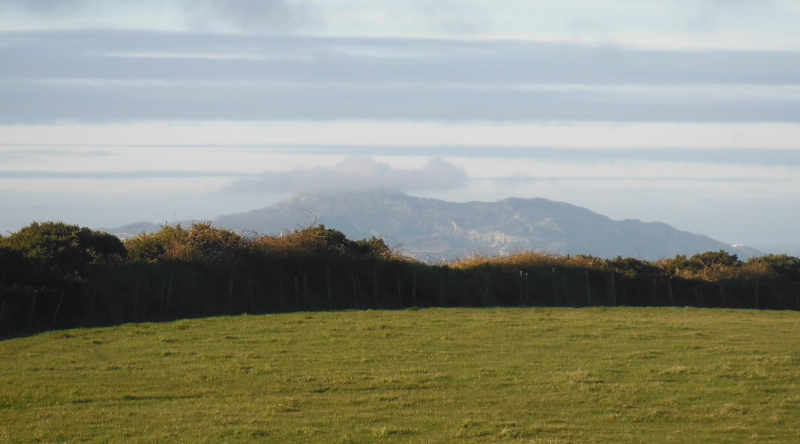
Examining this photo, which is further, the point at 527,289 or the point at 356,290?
the point at 527,289

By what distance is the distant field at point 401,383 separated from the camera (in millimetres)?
11352

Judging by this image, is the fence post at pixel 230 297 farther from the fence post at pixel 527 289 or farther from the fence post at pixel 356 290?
the fence post at pixel 527 289

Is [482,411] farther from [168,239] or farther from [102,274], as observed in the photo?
[168,239]

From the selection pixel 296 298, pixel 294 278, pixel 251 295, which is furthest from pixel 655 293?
pixel 251 295

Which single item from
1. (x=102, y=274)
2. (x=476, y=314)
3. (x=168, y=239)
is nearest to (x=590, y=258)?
(x=476, y=314)

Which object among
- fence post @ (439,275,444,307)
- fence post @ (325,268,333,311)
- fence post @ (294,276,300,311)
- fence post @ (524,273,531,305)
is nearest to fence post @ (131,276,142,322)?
fence post @ (294,276,300,311)

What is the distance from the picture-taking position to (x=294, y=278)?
3603 cm

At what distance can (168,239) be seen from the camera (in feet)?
120

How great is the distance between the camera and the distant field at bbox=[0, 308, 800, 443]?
1135cm

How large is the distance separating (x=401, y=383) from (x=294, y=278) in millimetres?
21766

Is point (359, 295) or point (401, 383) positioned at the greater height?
point (359, 295)

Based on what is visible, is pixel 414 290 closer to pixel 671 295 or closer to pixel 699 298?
pixel 671 295

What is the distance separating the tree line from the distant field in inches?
200

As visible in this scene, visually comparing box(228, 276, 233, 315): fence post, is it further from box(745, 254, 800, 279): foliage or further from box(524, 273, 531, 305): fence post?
box(745, 254, 800, 279): foliage
